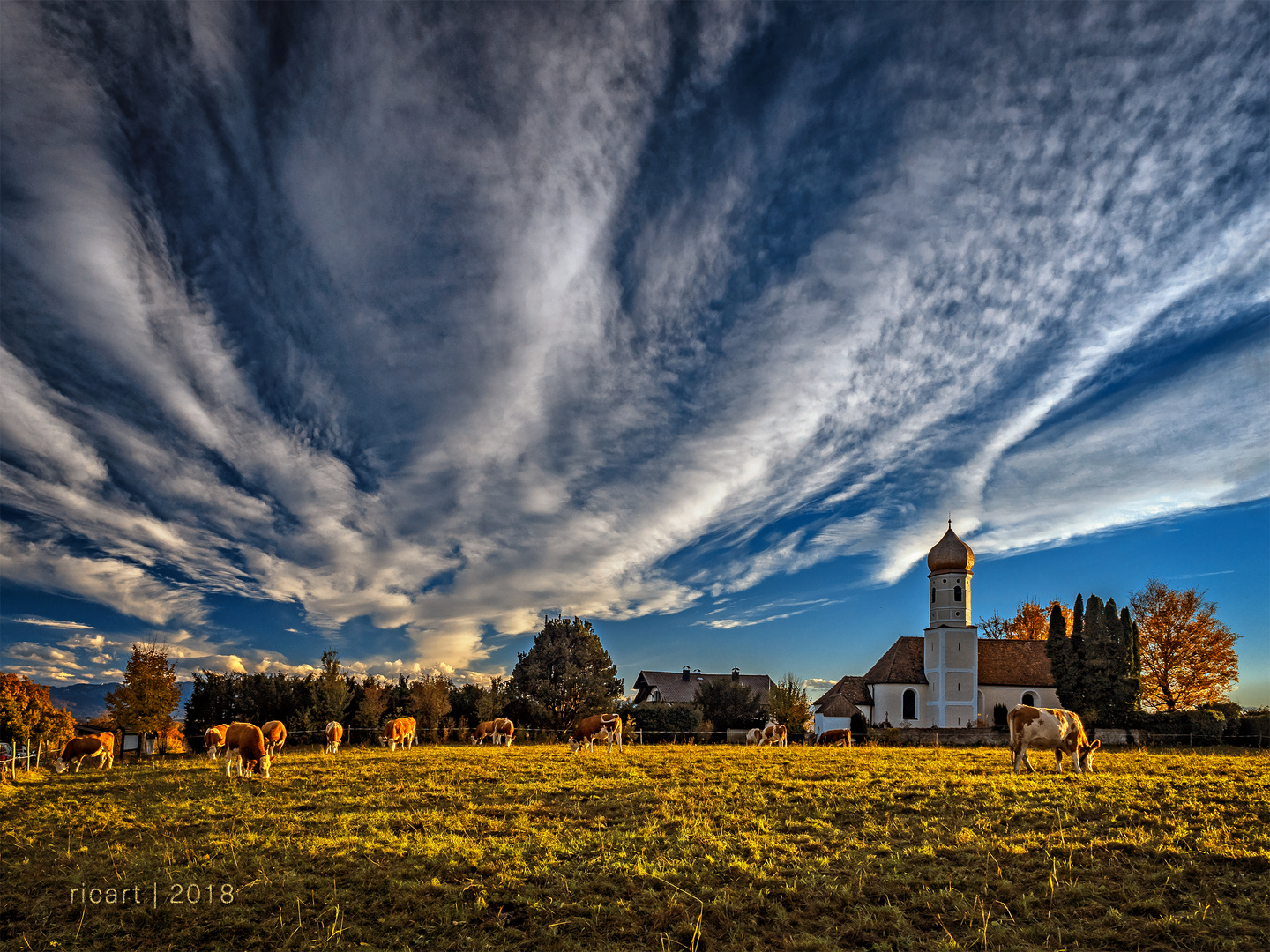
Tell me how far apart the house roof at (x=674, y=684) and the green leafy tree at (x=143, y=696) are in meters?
48.1

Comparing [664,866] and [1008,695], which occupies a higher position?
[664,866]

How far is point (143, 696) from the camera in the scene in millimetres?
28516

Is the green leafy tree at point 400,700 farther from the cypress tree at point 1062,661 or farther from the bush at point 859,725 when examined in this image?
the cypress tree at point 1062,661

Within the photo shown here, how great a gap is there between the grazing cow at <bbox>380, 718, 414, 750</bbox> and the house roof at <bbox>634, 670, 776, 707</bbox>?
4214cm

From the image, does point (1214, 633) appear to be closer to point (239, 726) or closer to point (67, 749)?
point (239, 726)

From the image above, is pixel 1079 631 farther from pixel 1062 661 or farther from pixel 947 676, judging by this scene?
pixel 947 676

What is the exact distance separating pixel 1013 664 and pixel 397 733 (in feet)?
161

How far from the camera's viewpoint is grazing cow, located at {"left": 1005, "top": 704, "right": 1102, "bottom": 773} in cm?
1692

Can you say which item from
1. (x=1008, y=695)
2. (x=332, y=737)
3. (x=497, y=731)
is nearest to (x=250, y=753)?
(x=332, y=737)

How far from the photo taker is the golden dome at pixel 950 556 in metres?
58.3

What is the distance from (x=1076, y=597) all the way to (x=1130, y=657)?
5.38 metres

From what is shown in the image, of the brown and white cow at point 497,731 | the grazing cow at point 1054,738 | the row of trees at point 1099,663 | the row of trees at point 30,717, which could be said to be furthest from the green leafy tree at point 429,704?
the row of trees at point 1099,663

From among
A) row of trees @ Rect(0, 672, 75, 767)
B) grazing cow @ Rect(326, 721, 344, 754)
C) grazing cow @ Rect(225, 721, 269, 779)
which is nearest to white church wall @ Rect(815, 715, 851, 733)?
grazing cow @ Rect(326, 721, 344, 754)

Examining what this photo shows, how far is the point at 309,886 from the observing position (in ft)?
28.5
